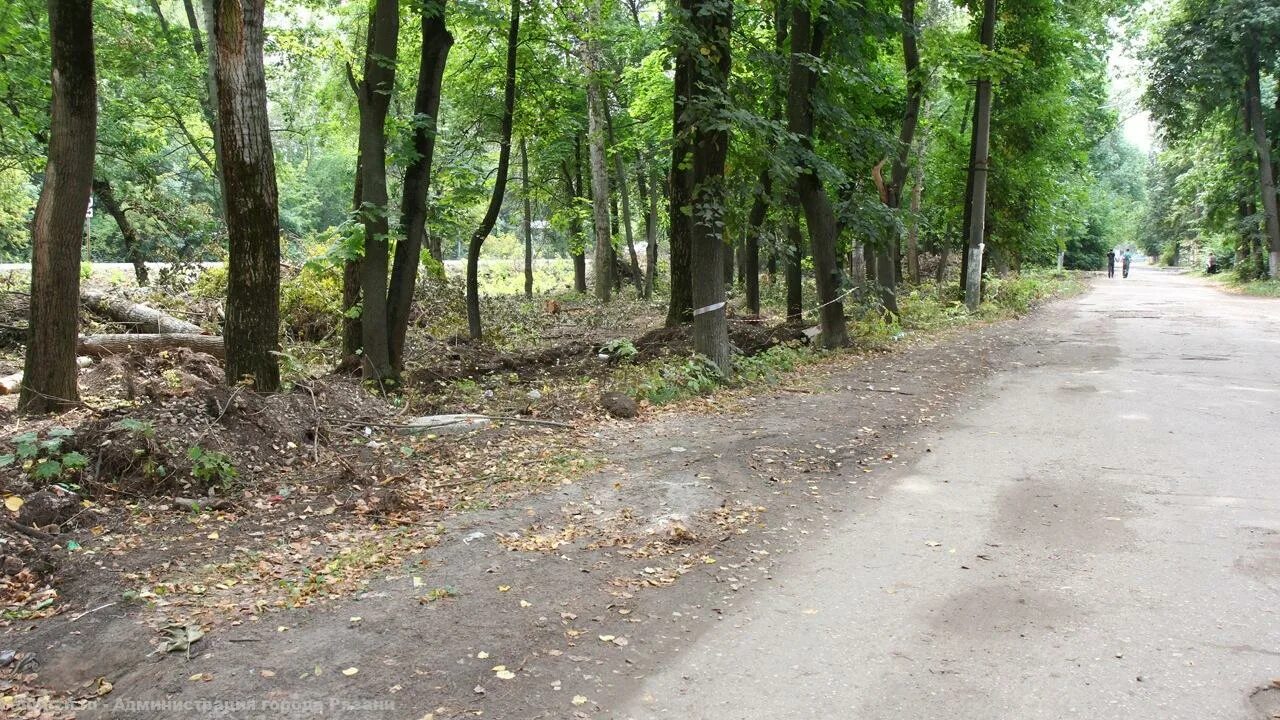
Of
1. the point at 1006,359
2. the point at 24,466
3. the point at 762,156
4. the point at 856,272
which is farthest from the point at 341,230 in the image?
the point at 856,272

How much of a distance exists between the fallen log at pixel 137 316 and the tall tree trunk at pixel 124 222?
8.61ft

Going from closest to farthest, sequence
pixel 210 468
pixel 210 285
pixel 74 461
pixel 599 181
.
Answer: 1. pixel 74 461
2. pixel 210 468
3. pixel 210 285
4. pixel 599 181

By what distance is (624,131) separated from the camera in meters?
27.0

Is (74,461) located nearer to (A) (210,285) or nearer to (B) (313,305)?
(B) (313,305)

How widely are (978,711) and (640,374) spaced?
7.32m

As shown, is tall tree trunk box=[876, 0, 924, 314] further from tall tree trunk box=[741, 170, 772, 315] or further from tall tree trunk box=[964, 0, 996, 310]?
tall tree trunk box=[964, 0, 996, 310]

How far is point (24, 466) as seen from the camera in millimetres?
5609

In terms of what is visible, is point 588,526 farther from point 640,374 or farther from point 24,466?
point 640,374

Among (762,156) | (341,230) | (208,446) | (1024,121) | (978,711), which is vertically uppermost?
(1024,121)

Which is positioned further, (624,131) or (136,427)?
(624,131)

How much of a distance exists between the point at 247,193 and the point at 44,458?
2856 millimetres

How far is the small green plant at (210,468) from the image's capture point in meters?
6.06

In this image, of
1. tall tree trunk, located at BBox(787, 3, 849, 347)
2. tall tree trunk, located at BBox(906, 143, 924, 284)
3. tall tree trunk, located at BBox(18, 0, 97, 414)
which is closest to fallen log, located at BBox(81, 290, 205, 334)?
tall tree trunk, located at BBox(18, 0, 97, 414)

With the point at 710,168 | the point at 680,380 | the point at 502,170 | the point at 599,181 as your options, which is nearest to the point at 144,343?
the point at 502,170
